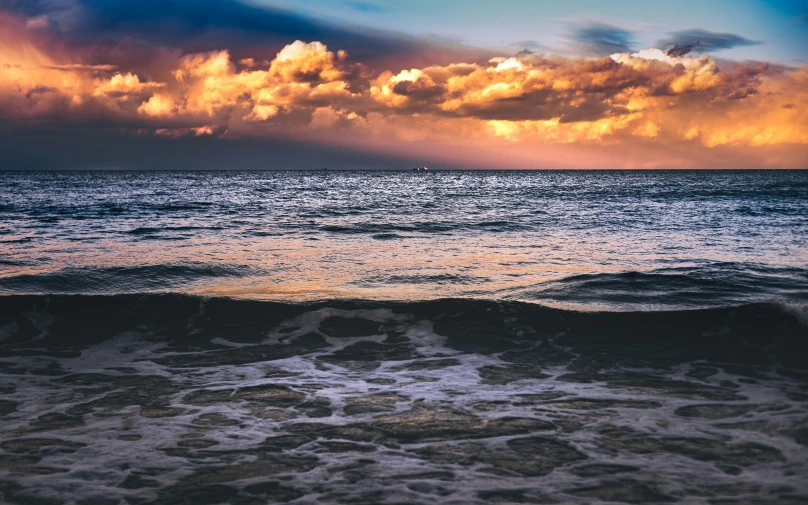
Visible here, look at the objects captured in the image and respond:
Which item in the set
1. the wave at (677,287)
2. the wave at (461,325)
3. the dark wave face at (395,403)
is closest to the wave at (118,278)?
the wave at (461,325)

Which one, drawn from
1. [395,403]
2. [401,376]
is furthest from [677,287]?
[395,403]

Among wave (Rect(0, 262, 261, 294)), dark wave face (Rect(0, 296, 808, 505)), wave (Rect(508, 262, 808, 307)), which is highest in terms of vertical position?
wave (Rect(508, 262, 808, 307))

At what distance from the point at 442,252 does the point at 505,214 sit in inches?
660

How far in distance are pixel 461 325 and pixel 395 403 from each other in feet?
13.2

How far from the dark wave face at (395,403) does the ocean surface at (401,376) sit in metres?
0.04

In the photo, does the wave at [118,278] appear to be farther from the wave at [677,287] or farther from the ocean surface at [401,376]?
the wave at [677,287]

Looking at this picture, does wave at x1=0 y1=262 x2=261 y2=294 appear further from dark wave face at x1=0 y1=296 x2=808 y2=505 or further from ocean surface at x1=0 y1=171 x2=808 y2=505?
dark wave face at x1=0 y1=296 x2=808 y2=505

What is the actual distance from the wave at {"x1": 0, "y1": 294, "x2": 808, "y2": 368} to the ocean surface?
5 centimetres

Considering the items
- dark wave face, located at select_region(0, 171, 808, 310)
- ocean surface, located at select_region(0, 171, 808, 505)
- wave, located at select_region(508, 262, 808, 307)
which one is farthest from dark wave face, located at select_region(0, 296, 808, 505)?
dark wave face, located at select_region(0, 171, 808, 310)

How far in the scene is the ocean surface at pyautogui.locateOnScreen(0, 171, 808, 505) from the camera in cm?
493

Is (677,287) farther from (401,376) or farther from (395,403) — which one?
(395,403)

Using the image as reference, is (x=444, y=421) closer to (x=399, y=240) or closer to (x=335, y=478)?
(x=335, y=478)

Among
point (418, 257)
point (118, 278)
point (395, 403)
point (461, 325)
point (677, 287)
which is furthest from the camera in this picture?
point (418, 257)

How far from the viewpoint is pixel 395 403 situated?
681cm
